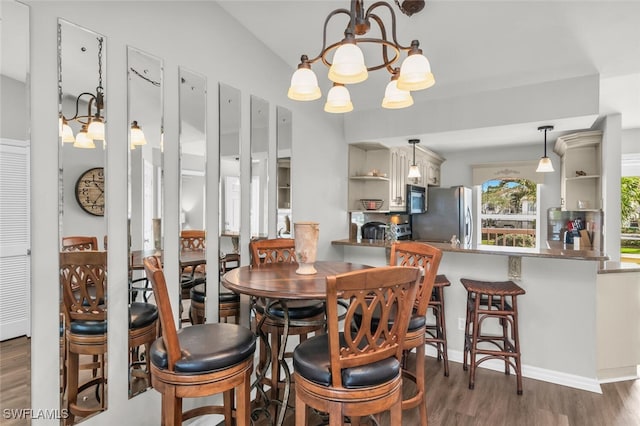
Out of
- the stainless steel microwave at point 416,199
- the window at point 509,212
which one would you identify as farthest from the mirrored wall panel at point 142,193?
the window at point 509,212

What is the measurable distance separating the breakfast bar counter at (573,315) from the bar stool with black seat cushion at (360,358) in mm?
1841

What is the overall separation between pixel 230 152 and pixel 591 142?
452 cm

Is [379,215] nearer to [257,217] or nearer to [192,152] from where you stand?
[257,217]


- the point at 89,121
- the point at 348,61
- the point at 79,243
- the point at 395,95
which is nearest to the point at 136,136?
the point at 89,121

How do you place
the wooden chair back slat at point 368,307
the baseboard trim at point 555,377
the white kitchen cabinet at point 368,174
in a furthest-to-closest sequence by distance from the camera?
the white kitchen cabinet at point 368,174, the baseboard trim at point 555,377, the wooden chair back slat at point 368,307

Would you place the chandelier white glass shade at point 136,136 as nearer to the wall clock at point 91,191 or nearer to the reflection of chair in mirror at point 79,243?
the wall clock at point 91,191

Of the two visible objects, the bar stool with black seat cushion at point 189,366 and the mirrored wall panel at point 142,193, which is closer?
the bar stool with black seat cushion at point 189,366

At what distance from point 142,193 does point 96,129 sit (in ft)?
1.27

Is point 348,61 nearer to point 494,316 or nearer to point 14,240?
point 14,240

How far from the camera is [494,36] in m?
2.50

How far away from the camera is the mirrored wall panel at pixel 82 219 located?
5.19ft

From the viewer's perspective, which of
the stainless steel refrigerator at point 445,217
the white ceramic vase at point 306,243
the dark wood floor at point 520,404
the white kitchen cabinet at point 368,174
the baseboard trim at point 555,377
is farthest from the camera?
the stainless steel refrigerator at point 445,217

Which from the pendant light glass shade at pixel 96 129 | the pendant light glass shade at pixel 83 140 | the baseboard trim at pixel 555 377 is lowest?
the baseboard trim at pixel 555 377

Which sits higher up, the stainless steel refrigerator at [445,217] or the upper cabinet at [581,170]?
the upper cabinet at [581,170]
